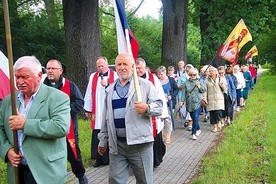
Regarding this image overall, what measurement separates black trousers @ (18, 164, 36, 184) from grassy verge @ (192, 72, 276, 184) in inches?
144

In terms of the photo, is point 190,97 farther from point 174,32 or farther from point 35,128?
point 35,128

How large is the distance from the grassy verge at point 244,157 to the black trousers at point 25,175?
3.65 m

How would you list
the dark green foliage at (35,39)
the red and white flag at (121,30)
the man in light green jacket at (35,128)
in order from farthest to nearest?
the dark green foliage at (35,39) → the red and white flag at (121,30) → the man in light green jacket at (35,128)

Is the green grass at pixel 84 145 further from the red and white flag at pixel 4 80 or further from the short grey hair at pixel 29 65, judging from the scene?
the short grey hair at pixel 29 65

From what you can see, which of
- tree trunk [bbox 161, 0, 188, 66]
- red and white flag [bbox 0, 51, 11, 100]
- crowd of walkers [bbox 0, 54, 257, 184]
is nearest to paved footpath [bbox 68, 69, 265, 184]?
crowd of walkers [bbox 0, 54, 257, 184]

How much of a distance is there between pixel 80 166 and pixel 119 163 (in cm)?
129

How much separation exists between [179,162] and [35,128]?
5730mm

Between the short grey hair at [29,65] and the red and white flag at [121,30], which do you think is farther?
the red and white flag at [121,30]

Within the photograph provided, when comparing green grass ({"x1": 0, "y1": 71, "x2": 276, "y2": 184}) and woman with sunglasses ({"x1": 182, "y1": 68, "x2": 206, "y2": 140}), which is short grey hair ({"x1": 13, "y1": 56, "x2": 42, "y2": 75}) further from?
woman with sunglasses ({"x1": 182, "y1": 68, "x2": 206, "y2": 140})

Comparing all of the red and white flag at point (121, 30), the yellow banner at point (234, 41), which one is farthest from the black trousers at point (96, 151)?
the yellow banner at point (234, 41)

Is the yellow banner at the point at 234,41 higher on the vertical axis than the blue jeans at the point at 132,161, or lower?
higher

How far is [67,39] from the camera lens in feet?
42.3

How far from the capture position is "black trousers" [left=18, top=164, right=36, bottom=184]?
4031 millimetres

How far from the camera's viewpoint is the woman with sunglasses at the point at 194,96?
39.1 ft
